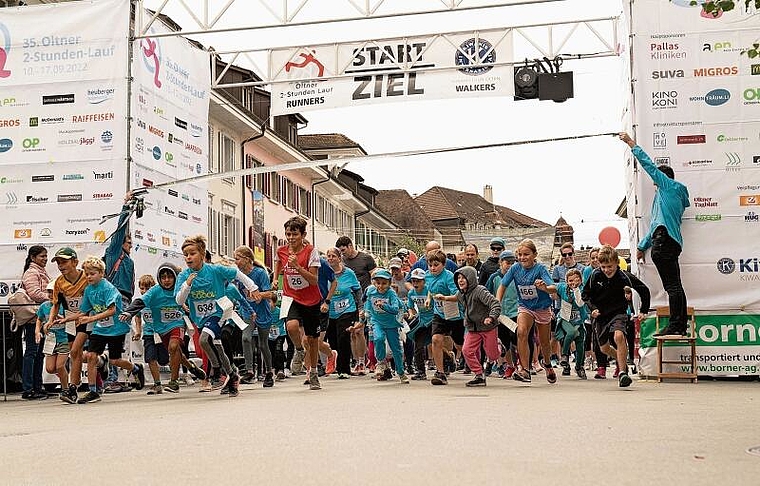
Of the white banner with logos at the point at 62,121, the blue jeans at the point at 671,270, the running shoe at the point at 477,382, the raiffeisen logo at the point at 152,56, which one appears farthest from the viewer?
the raiffeisen logo at the point at 152,56

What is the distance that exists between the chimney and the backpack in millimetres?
114633

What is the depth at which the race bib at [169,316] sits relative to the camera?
602 inches

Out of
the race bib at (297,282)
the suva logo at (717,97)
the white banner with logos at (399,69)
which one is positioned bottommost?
the race bib at (297,282)

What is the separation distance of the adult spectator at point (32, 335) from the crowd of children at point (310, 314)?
18.8 inches

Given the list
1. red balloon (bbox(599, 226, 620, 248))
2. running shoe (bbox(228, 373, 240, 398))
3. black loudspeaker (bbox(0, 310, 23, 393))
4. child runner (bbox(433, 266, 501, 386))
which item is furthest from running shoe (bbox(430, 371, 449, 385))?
red balloon (bbox(599, 226, 620, 248))

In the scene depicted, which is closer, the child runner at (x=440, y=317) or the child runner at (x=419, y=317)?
the child runner at (x=440, y=317)

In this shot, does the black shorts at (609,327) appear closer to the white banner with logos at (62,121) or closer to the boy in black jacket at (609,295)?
the boy in black jacket at (609,295)

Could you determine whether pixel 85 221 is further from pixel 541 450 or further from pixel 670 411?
pixel 541 450

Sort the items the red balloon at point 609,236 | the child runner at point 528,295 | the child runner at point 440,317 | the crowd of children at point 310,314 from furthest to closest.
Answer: the red balloon at point 609,236 < the child runner at point 440,317 < the child runner at point 528,295 < the crowd of children at point 310,314

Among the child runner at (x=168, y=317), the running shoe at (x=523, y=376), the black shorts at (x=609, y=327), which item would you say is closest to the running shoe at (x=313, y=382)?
the child runner at (x=168, y=317)

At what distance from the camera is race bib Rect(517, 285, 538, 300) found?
15117mm

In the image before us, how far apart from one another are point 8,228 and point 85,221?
1337mm

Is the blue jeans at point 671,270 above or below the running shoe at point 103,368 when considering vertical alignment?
above

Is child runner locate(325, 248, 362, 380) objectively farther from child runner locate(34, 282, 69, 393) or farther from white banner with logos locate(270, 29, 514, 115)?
child runner locate(34, 282, 69, 393)
